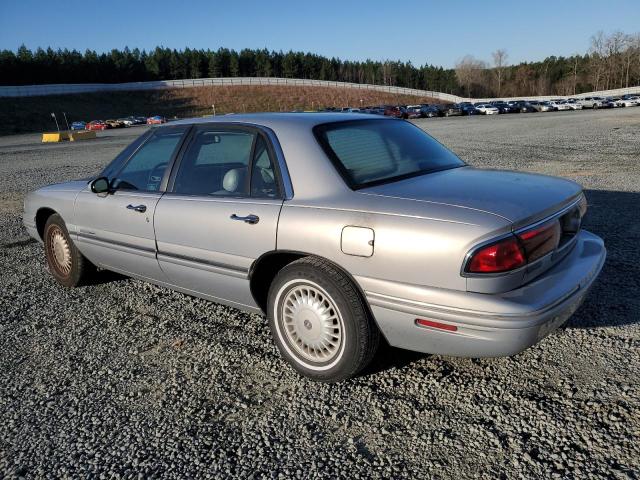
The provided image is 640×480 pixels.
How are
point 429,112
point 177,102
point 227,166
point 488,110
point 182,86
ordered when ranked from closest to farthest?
1. point 227,166
2. point 429,112
3. point 488,110
4. point 177,102
5. point 182,86

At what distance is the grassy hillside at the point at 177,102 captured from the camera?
63562 mm

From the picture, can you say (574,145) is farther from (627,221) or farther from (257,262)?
(257,262)

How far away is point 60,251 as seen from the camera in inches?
190

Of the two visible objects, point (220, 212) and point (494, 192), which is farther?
point (220, 212)

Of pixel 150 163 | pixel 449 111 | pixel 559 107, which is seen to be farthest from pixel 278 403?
pixel 559 107

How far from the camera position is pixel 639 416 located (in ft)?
8.04

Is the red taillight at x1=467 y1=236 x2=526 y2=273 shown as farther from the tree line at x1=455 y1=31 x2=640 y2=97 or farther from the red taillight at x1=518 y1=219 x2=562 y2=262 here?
the tree line at x1=455 y1=31 x2=640 y2=97

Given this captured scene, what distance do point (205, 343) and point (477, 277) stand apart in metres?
2.01

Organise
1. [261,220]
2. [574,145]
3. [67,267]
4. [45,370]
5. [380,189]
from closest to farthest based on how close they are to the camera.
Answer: [380,189]
[261,220]
[45,370]
[67,267]
[574,145]

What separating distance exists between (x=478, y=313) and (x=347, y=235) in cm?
77

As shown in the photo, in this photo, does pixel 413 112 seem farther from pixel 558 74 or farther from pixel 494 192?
pixel 558 74

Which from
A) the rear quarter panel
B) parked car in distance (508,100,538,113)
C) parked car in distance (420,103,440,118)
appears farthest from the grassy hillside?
the rear quarter panel

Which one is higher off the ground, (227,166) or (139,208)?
(227,166)

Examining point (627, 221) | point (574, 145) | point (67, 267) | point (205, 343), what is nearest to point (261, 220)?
point (205, 343)
